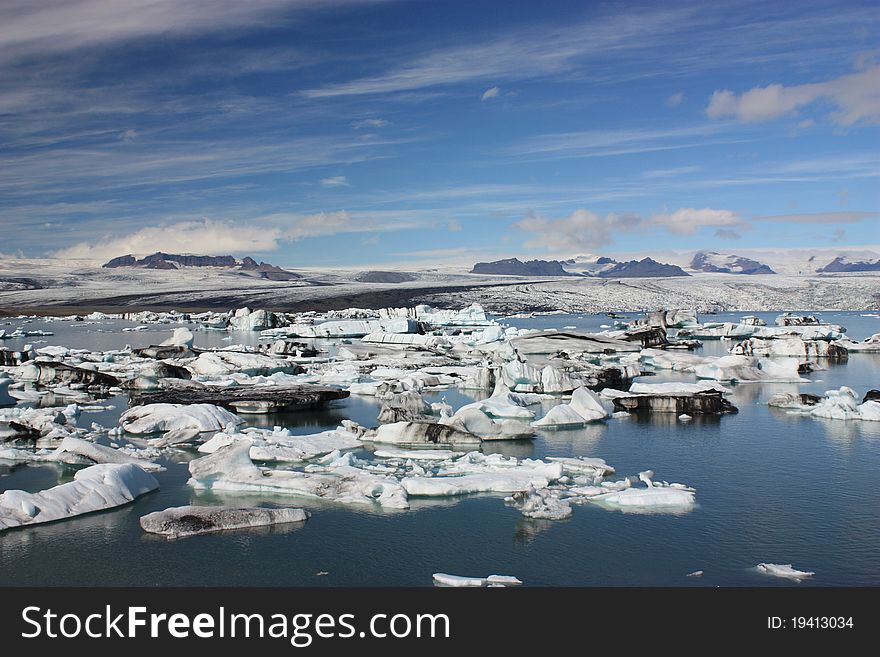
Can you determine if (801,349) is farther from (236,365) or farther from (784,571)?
(784,571)

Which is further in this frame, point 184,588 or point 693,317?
point 693,317

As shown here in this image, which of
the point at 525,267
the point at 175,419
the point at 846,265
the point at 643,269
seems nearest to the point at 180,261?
the point at 525,267

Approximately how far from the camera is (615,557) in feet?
19.0

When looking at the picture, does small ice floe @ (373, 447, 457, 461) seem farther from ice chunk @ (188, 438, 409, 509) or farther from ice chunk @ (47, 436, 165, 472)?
ice chunk @ (47, 436, 165, 472)

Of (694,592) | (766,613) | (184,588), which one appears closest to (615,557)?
(694,592)

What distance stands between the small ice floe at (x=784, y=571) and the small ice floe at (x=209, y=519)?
362 cm

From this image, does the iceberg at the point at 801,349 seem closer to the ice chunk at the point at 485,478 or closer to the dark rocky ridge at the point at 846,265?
the ice chunk at the point at 485,478

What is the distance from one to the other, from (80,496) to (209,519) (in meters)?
1.39

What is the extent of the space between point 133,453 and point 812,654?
24.7 ft

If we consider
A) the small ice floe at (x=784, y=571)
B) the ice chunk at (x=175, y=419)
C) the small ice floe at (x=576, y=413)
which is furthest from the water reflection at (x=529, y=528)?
the ice chunk at (x=175, y=419)

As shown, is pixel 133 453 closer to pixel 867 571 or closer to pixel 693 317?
pixel 867 571

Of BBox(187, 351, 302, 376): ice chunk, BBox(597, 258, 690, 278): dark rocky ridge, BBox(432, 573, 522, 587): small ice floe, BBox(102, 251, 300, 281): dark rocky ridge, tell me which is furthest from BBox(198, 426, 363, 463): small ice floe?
BBox(597, 258, 690, 278): dark rocky ridge

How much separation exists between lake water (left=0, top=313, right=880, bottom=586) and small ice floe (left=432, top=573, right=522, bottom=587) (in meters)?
0.11

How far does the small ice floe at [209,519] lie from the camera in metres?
6.35
